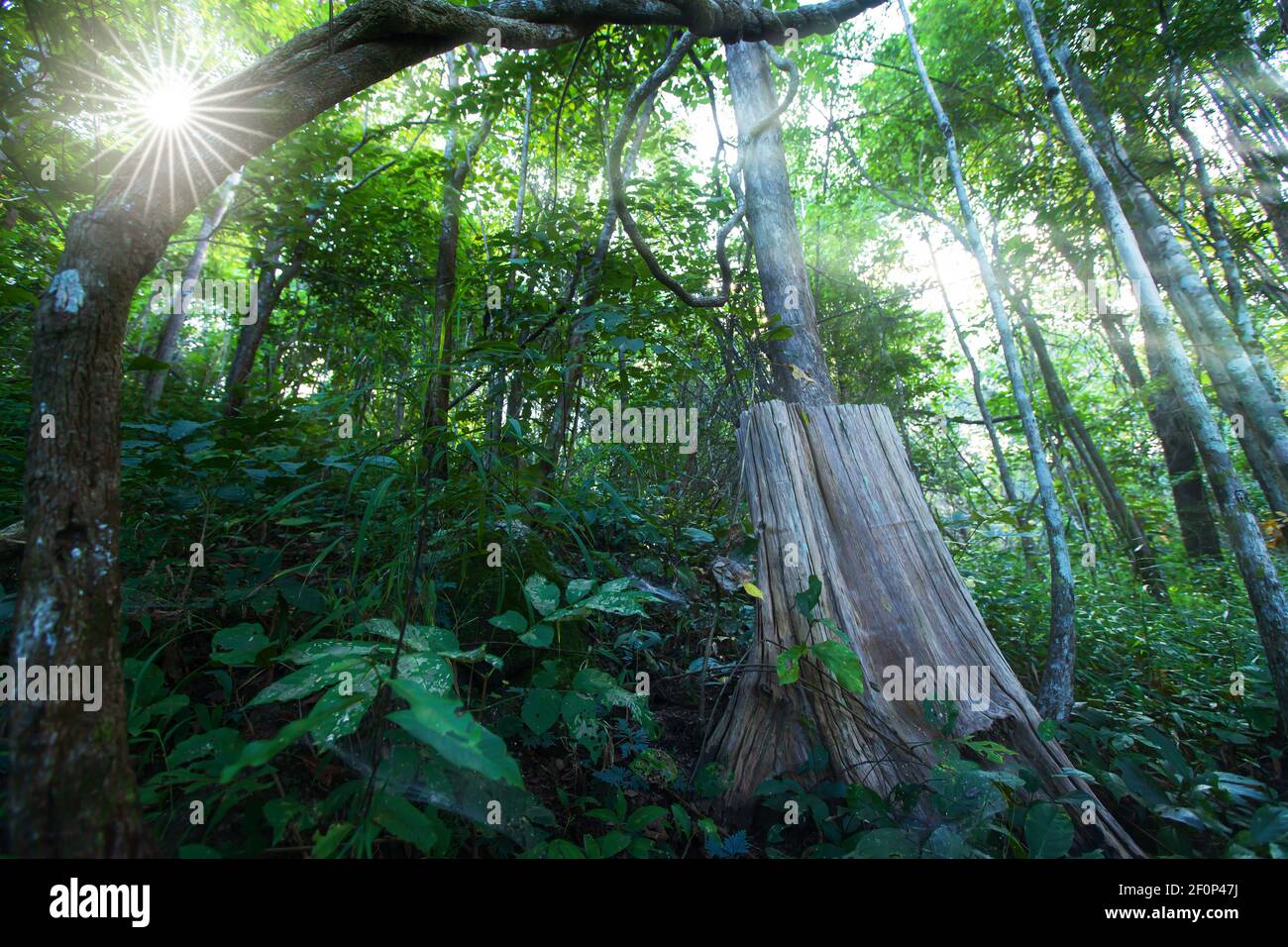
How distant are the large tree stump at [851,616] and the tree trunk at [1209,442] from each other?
167 centimetres

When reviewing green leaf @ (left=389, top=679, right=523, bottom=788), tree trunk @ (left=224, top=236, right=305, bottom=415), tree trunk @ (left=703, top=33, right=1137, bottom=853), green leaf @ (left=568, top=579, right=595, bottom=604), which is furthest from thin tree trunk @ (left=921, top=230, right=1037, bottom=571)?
tree trunk @ (left=224, top=236, right=305, bottom=415)

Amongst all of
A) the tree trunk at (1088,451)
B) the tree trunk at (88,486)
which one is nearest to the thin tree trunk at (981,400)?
the tree trunk at (1088,451)

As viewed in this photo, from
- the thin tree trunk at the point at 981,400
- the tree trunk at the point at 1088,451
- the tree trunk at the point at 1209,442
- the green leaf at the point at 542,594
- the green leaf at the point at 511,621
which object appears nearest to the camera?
the green leaf at the point at 511,621

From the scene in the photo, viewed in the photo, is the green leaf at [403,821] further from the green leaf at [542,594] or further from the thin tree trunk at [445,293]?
the thin tree trunk at [445,293]

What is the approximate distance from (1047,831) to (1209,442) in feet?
11.0

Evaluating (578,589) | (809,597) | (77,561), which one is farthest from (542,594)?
(77,561)

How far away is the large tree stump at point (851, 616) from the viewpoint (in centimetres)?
198

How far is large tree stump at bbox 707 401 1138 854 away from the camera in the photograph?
1.98 metres

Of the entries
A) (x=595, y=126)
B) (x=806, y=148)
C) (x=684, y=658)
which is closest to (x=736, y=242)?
(x=595, y=126)

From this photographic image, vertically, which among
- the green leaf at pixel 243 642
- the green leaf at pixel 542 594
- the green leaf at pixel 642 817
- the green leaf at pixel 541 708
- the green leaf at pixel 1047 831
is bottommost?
the green leaf at pixel 1047 831

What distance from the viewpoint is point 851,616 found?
2.18m
